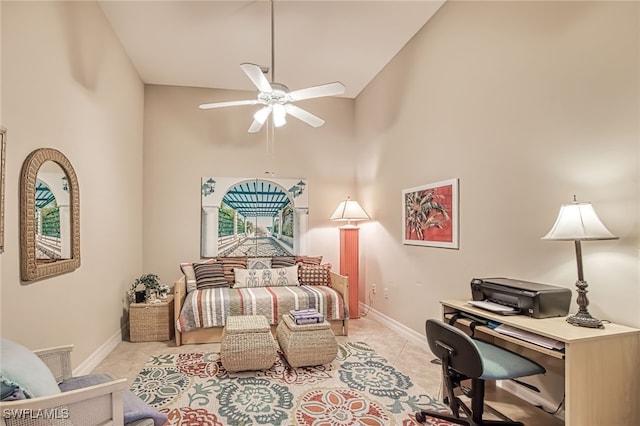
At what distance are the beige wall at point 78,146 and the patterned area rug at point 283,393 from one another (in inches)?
32.7

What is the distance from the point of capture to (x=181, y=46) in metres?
4.11

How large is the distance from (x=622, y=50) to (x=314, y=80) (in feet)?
11.9

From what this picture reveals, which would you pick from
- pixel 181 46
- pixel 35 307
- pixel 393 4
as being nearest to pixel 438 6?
pixel 393 4

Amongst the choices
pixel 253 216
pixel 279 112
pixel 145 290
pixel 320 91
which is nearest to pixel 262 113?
pixel 279 112

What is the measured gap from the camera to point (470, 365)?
6.17ft

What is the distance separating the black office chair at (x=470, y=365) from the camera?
6.18 feet

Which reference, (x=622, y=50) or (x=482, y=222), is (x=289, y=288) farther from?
(x=622, y=50)

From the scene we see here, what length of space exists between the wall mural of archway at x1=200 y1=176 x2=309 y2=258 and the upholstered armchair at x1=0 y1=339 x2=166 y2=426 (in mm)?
3476

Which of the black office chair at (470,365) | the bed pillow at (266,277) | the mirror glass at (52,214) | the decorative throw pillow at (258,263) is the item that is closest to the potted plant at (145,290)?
the bed pillow at (266,277)

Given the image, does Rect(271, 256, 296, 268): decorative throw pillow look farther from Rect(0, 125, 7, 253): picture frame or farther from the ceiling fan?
Rect(0, 125, 7, 253): picture frame

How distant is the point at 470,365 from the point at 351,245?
3267mm

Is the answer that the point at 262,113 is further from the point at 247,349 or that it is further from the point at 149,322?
the point at 149,322

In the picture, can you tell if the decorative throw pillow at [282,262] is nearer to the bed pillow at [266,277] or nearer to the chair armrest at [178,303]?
the bed pillow at [266,277]

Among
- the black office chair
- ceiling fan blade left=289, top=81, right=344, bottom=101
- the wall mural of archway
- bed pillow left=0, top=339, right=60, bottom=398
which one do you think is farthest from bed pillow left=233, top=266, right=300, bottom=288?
bed pillow left=0, top=339, right=60, bottom=398
